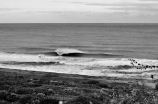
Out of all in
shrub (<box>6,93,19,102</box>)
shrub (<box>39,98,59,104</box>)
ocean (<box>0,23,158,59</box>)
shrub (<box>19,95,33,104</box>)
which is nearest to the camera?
shrub (<box>19,95,33,104</box>)

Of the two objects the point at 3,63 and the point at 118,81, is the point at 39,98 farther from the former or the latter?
the point at 3,63

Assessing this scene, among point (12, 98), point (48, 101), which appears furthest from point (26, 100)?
point (48, 101)

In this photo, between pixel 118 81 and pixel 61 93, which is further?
pixel 118 81

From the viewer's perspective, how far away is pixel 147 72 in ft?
89.7

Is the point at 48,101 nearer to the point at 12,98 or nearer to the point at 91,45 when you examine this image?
the point at 12,98

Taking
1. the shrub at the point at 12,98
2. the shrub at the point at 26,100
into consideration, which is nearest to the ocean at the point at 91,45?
the shrub at the point at 12,98

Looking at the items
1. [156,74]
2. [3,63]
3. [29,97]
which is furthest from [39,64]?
[29,97]

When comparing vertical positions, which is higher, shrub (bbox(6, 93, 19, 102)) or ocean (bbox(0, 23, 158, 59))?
ocean (bbox(0, 23, 158, 59))

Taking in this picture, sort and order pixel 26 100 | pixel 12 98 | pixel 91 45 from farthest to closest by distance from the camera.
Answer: pixel 91 45 → pixel 12 98 → pixel 26 100

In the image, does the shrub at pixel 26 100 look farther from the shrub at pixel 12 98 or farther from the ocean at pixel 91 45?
the ocean at pixel 91 45

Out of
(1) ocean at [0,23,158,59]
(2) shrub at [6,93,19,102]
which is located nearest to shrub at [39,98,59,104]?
(2) shrub at [6,93,19,102]

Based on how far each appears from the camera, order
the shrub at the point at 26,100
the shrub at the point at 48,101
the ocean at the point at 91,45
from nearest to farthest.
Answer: the shrub at the point at 26,100, the shrub at the point at 48,101, the ocean at the point at 91,45

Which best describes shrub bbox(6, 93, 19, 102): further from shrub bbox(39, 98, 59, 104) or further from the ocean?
the ocean

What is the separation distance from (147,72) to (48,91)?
52.1 ft
